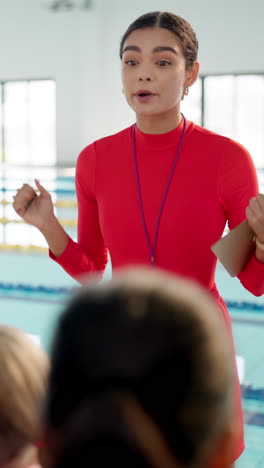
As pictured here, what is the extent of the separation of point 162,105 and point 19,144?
65.0ft

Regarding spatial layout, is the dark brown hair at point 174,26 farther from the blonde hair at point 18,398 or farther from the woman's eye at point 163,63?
the blonde hair at point 18,398

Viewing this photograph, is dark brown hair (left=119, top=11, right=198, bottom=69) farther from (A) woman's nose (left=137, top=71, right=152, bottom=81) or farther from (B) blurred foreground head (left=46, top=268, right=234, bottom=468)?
(B) blurred foreground head (left=46, top=268, right=234, bottom=468)

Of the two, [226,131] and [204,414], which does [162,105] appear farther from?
[226,131]

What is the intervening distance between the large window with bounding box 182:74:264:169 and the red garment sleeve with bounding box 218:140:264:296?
14864 mm

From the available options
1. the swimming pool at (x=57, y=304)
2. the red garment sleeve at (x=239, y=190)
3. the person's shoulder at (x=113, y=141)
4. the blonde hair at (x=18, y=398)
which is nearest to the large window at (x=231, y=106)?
the swimming pool at (x=57, y=304)

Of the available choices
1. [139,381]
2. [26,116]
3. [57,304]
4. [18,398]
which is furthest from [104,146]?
[26,116]

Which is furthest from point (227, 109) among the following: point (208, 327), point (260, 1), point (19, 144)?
point (208, 327)

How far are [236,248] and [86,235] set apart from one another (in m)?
0.43

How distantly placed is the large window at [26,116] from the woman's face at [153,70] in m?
17.1

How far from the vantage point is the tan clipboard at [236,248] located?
1.37 m

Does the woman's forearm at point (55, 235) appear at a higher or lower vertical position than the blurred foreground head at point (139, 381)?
lower

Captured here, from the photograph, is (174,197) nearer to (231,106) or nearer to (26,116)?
(231,106)

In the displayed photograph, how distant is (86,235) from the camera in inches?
67.2

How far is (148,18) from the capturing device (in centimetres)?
154
